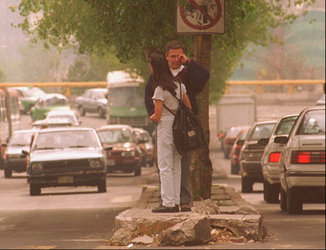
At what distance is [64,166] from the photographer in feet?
83.4

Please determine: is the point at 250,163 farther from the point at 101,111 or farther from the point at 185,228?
the point at 101,111

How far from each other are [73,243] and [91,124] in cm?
6258

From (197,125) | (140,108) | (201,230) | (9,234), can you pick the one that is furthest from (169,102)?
(140,108)

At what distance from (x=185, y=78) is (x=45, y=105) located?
64299 mm

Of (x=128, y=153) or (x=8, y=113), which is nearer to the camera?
(x=128, y=153)

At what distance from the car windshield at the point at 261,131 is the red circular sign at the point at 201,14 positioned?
1097 cm

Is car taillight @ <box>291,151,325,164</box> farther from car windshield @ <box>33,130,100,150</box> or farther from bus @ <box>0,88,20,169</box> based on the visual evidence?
bus @ <box>0,88,20,169</box>

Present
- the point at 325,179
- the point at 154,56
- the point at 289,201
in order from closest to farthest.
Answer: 1. the point at 325,179
2. the point at 154,56
3. the point at 289,201

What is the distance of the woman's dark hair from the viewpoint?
12.7 metres

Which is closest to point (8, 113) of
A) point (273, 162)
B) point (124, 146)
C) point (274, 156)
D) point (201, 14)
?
point (124, 146)

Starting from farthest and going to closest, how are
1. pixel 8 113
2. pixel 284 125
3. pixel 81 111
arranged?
1. pixel 81 111
2. pixel 8 113
3. pixel 284 125

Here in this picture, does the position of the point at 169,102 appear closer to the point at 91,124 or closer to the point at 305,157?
the point at 305,157

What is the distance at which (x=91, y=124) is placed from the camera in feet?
247

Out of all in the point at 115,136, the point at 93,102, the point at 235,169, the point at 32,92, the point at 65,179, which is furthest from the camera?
the point at 32,92
